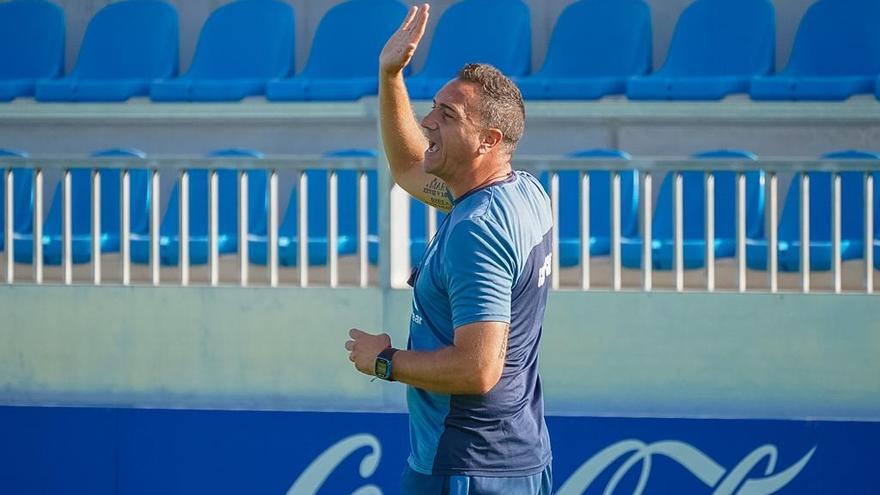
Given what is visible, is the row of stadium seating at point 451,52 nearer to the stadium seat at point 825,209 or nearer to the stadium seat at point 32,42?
the stadium seat at point 32,42

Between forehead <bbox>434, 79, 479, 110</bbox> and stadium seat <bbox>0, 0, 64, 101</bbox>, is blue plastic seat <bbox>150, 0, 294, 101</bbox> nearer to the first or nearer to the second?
stadium seat <bbox>0, 0, 64, 101</bbox>

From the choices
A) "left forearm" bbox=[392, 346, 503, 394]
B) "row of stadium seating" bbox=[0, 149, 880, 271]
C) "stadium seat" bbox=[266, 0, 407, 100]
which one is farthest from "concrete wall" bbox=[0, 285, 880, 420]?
"left forearm" bbox=[392, 346, 503, 394]

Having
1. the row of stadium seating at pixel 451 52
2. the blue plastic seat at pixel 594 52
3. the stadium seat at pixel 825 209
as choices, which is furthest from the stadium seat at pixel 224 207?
the stadium seat at pixel 825 209

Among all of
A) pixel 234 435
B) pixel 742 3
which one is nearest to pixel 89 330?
pixel 234 435

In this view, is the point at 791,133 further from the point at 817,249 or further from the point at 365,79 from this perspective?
the point at 365,79

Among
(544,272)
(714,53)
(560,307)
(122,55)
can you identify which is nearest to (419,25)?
(544,272)

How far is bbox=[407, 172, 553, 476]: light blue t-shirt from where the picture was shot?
105 inches

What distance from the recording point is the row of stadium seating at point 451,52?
28.0 ft

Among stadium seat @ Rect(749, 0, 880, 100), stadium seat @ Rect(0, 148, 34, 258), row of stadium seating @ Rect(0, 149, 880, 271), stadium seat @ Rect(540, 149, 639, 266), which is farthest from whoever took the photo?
stadium seat @ Rect(0, 148, 34, 258)

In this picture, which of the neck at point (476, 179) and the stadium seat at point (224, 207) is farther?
the stadium seat at point (224, 207)

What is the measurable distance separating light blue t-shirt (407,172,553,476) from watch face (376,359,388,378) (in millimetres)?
88

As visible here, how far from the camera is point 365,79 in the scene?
9.05 meters

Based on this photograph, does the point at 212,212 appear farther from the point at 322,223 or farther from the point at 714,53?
the point at 714,53

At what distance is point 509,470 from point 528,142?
6418 mm
